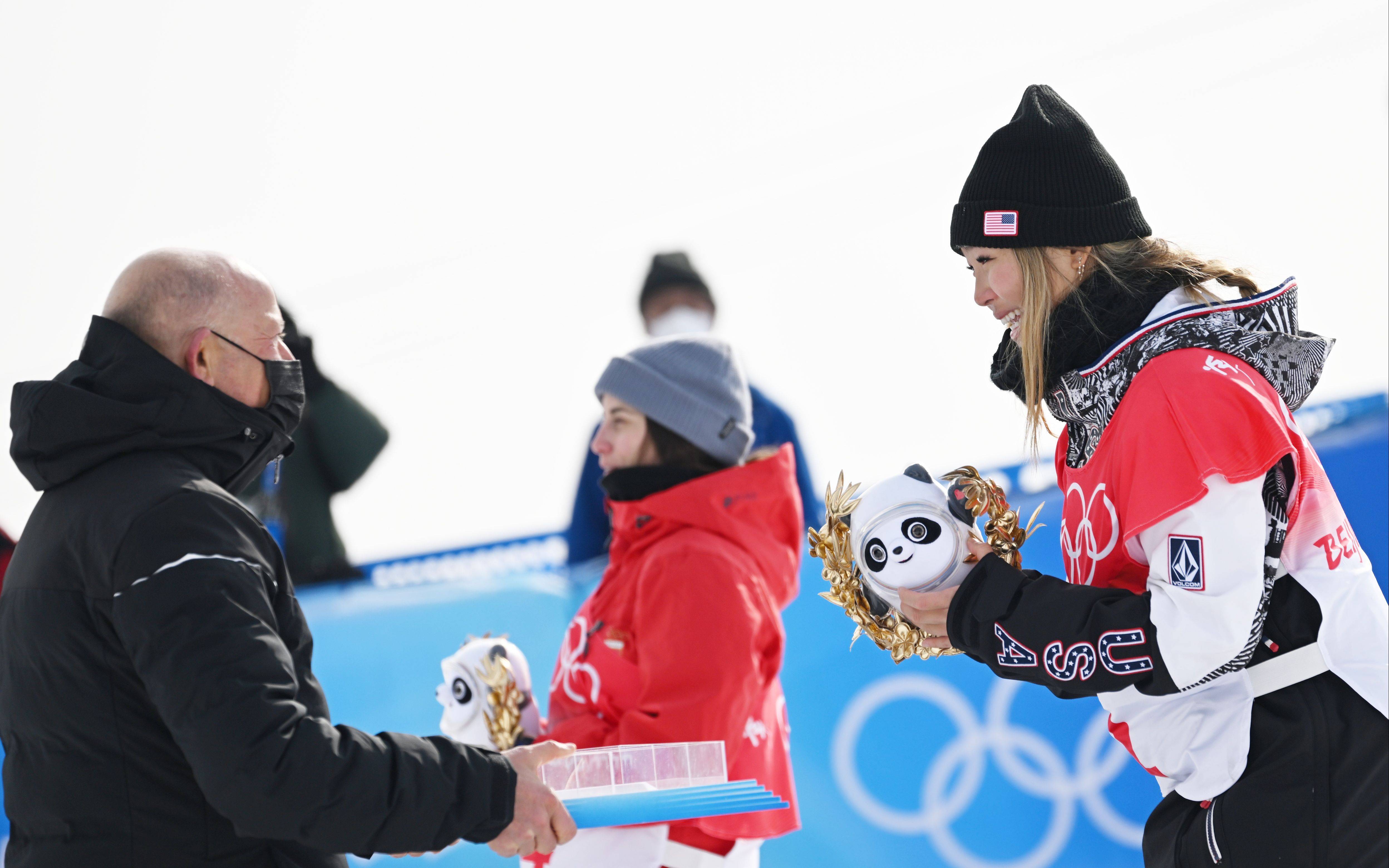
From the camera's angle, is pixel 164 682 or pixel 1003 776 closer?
pixel 164 682

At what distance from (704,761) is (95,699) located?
1159 mm

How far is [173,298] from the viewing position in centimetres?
213

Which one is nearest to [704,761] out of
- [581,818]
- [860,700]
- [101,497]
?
[581,818]

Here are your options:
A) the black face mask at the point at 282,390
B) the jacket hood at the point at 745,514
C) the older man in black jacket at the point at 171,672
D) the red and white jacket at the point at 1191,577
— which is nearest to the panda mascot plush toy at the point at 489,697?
the jacket hood at the point at 745,514

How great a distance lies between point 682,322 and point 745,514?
2.80 m

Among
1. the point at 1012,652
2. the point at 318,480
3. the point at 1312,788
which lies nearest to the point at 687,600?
the point at 1012,652

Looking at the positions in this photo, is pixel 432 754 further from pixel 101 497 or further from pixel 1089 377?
pixel 1089 377

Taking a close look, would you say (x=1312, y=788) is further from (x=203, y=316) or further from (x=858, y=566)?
(x=203, y=316)

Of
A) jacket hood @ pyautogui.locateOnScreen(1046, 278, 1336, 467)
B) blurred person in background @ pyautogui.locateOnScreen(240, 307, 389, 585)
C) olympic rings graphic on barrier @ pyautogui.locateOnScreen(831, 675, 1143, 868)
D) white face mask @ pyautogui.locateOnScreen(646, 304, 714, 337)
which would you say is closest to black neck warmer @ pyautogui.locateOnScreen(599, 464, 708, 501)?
jacket hood @ pyautogui.locateOnScreen(1046, 278, 1336, 467)

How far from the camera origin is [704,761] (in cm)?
242

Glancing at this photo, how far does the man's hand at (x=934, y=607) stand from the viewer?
2.11 meters

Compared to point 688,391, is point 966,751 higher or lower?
lower

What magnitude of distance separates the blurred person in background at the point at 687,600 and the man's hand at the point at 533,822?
0.68 metres

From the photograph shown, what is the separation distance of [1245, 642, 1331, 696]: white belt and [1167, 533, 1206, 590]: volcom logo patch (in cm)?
24
